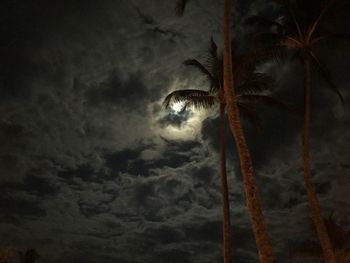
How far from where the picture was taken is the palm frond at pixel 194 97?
24.6m

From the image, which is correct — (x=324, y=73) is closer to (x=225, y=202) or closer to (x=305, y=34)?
(x=305, y=34)

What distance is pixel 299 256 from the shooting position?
1129 inches

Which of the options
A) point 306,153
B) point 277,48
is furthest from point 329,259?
point 277,48

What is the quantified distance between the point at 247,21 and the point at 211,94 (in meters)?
4.54

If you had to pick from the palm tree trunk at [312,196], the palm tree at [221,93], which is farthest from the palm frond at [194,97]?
the palm tree trunk at [312,196]

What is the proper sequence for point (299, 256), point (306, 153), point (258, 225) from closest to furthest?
1. point (258, 225)
2. point (306, 153)
3. point (299, 256)

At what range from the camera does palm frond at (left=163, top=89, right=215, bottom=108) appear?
80.6ft

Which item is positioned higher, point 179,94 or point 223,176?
point 179,94

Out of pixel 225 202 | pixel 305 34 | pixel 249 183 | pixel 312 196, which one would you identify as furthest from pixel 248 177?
pixel 305 34

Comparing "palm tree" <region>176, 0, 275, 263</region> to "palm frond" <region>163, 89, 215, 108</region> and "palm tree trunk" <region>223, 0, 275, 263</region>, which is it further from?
"palm frond" <region>163, 89, 215, 108</region>

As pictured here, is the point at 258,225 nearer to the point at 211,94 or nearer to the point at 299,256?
the point at 211,94

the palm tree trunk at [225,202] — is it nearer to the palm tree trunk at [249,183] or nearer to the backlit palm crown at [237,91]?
the backlit palm crown at [237,91]

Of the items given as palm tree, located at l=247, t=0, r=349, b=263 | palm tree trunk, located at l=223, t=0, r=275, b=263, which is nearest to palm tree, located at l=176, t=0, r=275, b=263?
palm tree trunk, located at l=223, t=0, r=275, b=263

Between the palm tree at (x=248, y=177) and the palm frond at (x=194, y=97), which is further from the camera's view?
the palm frond at (x=194, y=97)
